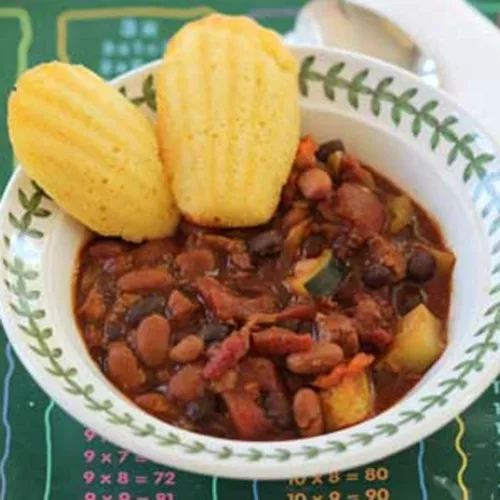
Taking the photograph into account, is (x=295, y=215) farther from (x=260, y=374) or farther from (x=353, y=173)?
(x=260, y=374)

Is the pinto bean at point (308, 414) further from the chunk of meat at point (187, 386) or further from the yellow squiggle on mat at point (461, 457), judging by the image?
the yellow squiggle on mat at point (461, 457)

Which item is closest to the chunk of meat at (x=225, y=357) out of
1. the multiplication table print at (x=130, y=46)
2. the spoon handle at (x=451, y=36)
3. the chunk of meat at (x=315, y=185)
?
the chunk of meat at (x=315, y=185)

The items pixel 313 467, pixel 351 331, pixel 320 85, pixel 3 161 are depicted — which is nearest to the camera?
pixel 313 467

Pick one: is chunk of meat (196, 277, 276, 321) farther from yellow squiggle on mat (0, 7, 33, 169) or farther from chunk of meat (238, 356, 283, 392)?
yellow squiggle on mat (0, 7, 33, 169)

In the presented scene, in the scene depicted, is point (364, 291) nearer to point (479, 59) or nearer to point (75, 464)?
point (75, 464)

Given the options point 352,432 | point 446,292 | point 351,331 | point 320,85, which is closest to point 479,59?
point 320,85

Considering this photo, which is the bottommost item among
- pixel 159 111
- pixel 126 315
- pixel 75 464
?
pixel 75 464
